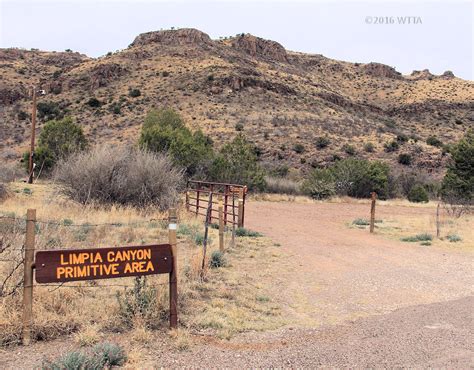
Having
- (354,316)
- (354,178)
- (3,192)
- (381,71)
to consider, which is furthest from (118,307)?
(381,71)

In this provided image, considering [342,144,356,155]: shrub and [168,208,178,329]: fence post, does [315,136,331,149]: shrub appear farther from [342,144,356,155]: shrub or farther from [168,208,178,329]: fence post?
[168,208,178,329]: fence post

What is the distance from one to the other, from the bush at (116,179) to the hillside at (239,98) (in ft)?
88.5

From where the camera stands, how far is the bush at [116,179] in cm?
1512

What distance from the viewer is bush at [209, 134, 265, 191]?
27.7 m

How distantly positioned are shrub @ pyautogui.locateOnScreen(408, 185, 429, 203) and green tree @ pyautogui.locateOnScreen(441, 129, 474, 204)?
437cm

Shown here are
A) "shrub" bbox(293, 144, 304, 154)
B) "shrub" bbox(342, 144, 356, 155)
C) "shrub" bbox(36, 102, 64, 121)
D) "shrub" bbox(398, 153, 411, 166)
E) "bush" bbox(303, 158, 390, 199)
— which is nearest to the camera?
"bush" bbox(303, 158, 390, 199)

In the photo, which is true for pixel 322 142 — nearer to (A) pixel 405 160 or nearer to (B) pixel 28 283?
(A) pixel 405 160

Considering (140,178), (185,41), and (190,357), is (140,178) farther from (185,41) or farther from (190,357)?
(185,41)

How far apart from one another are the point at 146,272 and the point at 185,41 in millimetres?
74133

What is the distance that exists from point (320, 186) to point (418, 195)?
766 cm

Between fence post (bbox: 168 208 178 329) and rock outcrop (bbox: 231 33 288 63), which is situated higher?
rock outcrop (bbox: 231 33 288 63)

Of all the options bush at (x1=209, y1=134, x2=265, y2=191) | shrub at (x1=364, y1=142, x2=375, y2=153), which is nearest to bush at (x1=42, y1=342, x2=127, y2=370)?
bush at (x1=209, y1=134, x2=265, y2=191)

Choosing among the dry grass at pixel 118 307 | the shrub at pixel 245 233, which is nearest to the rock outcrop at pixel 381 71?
the shrub at pixel 245 233

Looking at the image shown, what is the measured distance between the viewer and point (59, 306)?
591 cm
